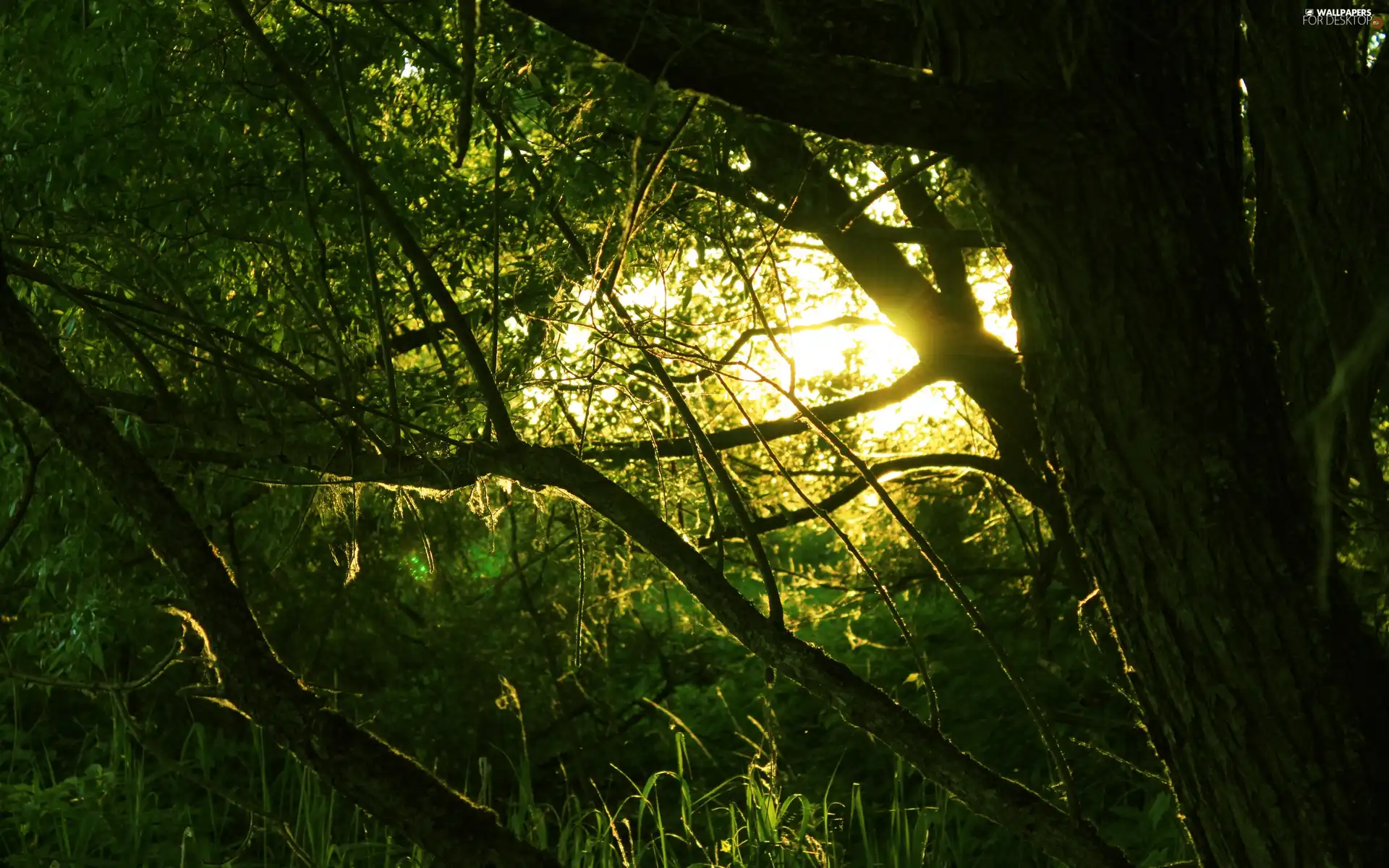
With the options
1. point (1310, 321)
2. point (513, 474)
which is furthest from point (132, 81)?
point (1310, 321)

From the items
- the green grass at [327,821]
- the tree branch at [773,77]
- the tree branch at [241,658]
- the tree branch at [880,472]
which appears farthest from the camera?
the tree branch at [880,472]

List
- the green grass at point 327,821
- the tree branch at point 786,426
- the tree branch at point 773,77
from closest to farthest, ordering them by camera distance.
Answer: the tree branch at point 773,77 → the green grass at point 327,821 → the tree branch at point 786,426

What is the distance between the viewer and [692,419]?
1.49 metres

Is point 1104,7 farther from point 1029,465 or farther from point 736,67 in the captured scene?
point 1029,465

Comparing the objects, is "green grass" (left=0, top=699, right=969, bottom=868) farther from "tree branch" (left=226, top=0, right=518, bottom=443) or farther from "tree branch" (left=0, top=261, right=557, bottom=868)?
"tree branch" (left=226, top=0, right=518, bottom=443)

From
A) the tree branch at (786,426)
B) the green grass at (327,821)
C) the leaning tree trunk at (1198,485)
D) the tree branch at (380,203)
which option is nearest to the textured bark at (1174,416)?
the leaning tree trunk at (1198,485)

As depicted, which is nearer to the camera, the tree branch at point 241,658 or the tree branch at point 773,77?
the tree branch at point 773,77

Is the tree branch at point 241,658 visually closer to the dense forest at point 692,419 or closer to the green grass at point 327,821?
the dense forest at point 692,419

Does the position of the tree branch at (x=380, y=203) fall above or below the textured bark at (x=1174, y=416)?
above

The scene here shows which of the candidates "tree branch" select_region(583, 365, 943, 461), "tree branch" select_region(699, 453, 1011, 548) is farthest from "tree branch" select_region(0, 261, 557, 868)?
"tree branch" select_region(583, 365, 943, 461)

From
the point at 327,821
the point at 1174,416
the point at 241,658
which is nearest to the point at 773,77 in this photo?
the point at 1174,416

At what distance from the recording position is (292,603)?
5.88m

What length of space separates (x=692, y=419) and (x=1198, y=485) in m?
0.59

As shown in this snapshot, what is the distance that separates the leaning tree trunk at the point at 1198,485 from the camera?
136 centimetres
